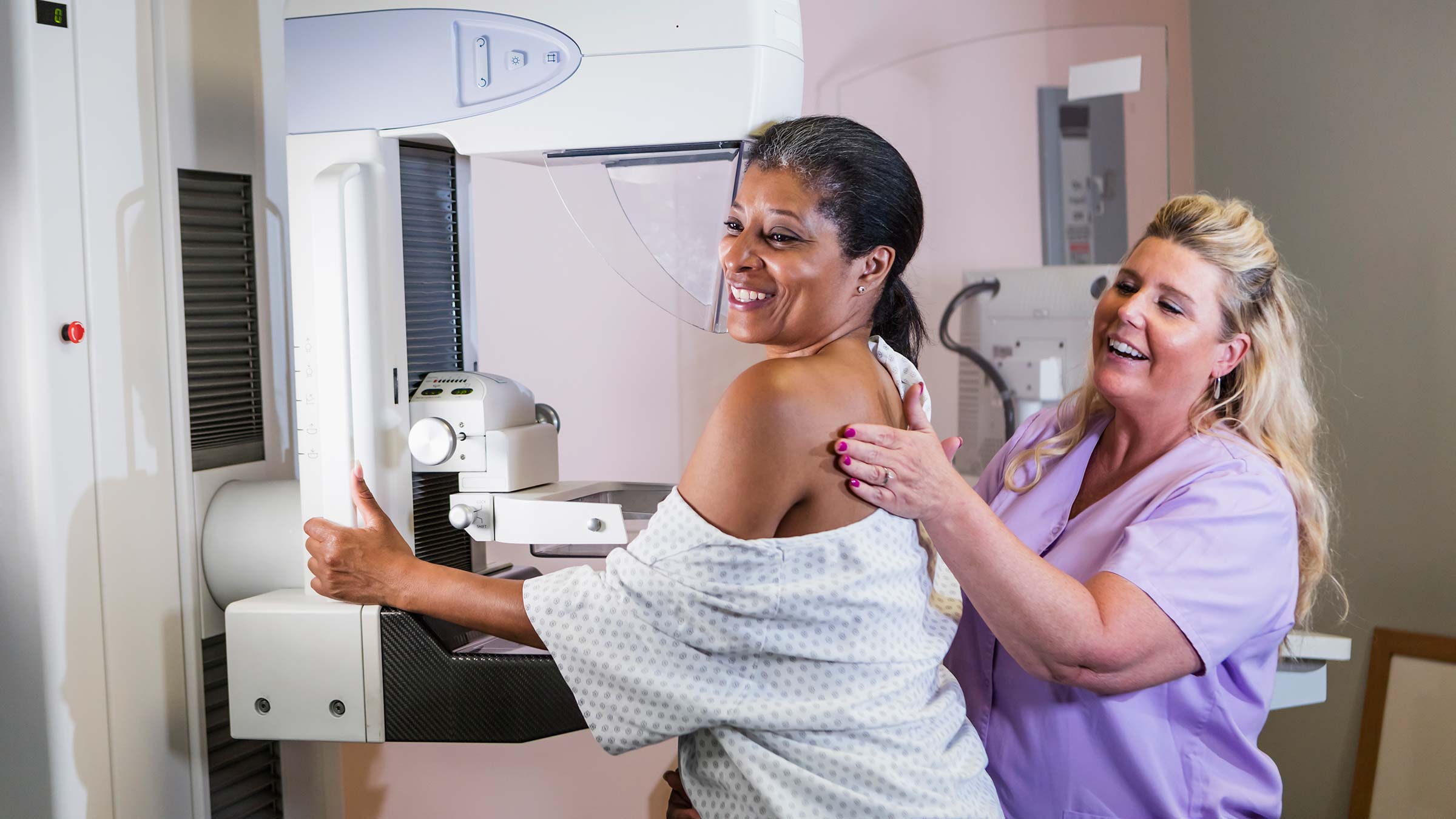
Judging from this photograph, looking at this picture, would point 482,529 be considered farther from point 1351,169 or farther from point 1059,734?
point 1351,169

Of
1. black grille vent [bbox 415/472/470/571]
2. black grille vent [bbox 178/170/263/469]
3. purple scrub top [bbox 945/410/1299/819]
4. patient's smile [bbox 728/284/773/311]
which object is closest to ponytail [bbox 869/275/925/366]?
patient's smile [bbox 728/284/773/311]

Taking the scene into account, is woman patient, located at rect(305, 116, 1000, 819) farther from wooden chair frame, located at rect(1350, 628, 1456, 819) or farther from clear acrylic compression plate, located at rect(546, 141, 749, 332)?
wooden chair frame, located at rect(1350, 628, 1456, 819)

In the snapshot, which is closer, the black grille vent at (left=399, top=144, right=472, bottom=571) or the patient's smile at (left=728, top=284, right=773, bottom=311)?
the patient's smile at (left=728, top=284, right=773, bottom=311)

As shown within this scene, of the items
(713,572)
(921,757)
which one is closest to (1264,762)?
(921,757)

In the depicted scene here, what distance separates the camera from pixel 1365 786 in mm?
2461

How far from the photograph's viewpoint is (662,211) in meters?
1.41

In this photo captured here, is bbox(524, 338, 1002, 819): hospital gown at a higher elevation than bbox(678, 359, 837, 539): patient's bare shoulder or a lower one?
lower

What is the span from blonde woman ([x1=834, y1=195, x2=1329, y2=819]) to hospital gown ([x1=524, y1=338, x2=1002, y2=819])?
11cm

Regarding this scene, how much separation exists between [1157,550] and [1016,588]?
0.20m

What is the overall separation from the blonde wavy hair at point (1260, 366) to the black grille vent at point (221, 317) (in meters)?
1.35

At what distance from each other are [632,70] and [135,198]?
0.72 metres

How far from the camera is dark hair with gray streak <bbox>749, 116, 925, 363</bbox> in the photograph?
117 centimetres

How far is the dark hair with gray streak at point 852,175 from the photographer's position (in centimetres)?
117

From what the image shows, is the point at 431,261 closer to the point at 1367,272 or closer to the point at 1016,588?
the point at 1016,588
